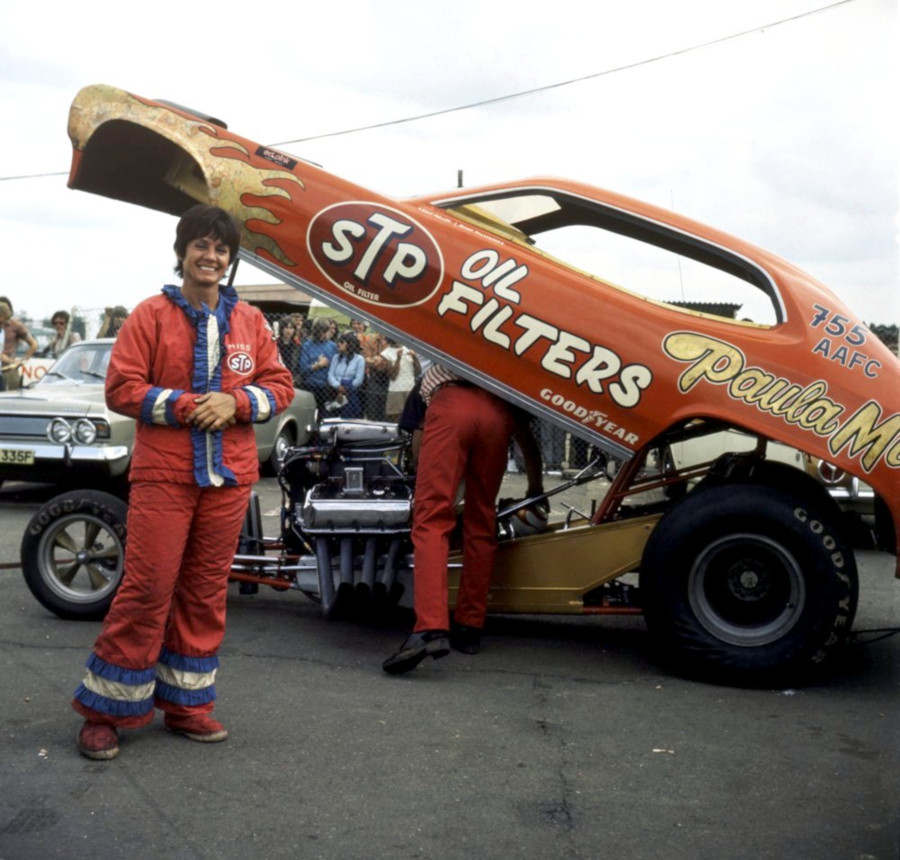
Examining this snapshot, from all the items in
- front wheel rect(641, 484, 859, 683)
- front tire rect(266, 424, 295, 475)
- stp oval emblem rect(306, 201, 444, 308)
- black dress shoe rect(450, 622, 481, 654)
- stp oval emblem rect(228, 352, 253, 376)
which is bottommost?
front tire rect(266, 424, 295, 475)

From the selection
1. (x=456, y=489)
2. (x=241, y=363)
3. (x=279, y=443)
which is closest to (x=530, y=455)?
(x=456, y=489)

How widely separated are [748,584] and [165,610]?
8.11 feet

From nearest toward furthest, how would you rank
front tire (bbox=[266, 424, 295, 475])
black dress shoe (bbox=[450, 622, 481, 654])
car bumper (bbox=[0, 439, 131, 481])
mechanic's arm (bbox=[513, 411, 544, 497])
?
black dress shoe (bbox=[450, 622, 481, 654])
mechanic's arm (bbox=[513, 411, 544, 497])
car bumper (bbox=[0, 439, 131, 481])
front tire (bbox=[266, 424, 295, 475])

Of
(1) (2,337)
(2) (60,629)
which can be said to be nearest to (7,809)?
(2) (60,629)

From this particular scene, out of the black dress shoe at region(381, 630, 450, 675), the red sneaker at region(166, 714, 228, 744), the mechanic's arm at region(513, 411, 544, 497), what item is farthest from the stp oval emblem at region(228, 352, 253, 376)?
the mechanic's arm at region(513, 411, 544, 497)

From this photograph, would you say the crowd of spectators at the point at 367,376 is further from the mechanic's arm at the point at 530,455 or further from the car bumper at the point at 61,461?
the mechanic's arm at the point at 530,455

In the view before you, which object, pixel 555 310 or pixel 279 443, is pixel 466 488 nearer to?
pixel 555 310

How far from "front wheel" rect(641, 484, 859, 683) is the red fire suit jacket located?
186 centimetres

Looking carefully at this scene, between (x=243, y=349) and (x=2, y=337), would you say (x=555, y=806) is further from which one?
(x=2, y=337)

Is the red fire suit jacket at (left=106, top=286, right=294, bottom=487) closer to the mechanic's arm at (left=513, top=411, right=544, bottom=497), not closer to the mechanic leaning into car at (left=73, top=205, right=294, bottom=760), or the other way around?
the mechanic leaning into car at (left=73, top=205, right=294, bottom=760)

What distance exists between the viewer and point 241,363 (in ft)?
13.7

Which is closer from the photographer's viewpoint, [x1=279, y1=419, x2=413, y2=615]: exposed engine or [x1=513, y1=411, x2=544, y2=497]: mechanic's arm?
[x1=279, y1=419, x2=413, y2=615]: exposed engine

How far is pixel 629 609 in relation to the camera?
5.40m

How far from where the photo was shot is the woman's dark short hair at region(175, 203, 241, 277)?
4094mm
